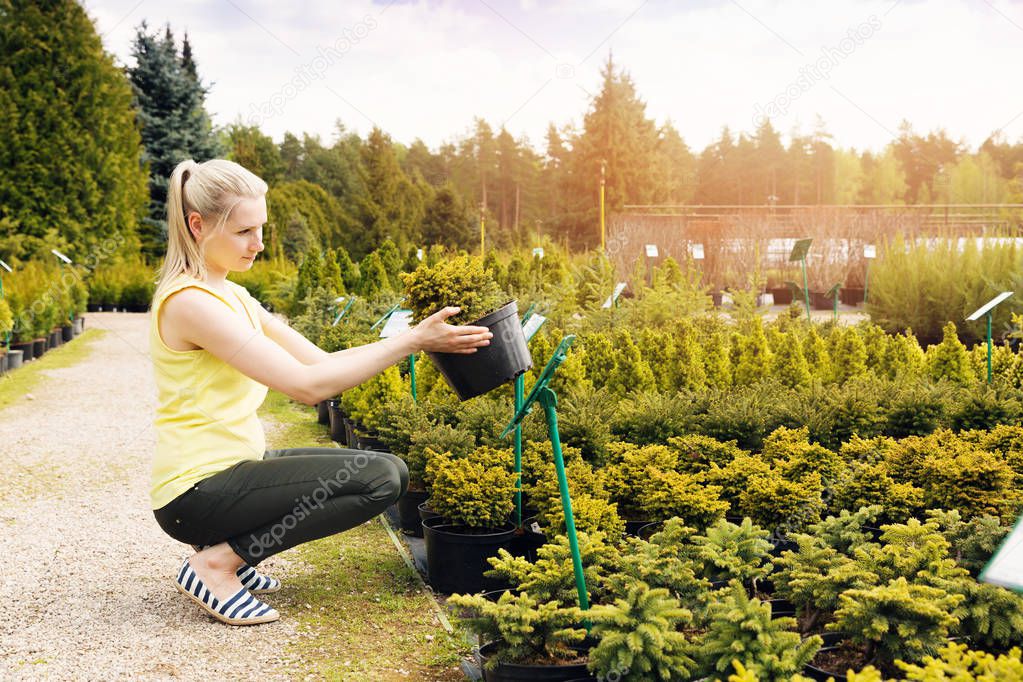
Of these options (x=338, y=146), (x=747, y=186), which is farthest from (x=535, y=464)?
(x=747, y=186)

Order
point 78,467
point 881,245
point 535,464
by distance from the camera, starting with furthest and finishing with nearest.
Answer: point 881,245, point 78,467, point 535,464

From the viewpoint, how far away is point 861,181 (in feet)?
176

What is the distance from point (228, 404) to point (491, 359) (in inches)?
32.7

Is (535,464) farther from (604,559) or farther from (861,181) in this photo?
(861,181)

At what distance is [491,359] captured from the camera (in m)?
2.59

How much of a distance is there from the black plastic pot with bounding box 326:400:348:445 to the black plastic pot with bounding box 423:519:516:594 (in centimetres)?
257

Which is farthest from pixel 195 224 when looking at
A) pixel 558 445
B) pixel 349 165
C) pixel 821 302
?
pixel 349 165

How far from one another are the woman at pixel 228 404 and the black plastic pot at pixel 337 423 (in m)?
2.70

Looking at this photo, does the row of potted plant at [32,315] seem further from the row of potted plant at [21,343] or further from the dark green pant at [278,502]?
the dark green pant at [278,502]

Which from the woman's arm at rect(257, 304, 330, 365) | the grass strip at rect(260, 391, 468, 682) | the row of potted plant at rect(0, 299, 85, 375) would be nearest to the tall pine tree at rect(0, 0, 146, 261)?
the row of potted plant at rect(0, 299, 85, 375)

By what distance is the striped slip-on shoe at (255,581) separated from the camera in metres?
2.93

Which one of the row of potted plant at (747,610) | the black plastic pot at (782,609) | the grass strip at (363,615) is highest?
the row of potted plant at (747,610)

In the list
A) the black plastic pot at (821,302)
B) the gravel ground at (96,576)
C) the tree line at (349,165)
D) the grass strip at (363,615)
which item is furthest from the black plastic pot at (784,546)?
the black plastic pot at (821,302)

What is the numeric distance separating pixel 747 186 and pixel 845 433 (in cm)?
4877
